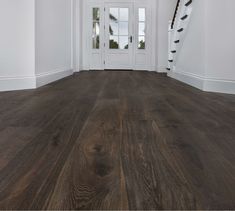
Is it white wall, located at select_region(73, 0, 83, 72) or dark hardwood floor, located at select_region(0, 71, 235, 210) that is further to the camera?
white wall, located at select_region(73, 0, 83, 72)

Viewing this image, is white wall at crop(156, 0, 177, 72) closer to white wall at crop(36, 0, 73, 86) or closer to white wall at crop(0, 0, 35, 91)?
white wall at crop(36, 0, 73, 86)

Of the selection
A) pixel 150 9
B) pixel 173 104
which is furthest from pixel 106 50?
pixel 173 104

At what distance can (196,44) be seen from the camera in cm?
430

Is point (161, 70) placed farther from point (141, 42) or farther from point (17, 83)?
point (17, 83)

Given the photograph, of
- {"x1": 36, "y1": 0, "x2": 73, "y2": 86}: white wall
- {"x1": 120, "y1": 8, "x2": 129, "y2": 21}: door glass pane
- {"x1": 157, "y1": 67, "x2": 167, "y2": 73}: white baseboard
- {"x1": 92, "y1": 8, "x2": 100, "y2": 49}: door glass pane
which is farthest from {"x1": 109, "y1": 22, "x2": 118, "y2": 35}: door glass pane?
{"x1": 36, "y1": 0, "x2": 73, "y2": 86}: white wall

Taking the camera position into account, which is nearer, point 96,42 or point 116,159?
point 116,159

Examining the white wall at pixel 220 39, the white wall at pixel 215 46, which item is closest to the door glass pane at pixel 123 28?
the white wall at pixel 215 46

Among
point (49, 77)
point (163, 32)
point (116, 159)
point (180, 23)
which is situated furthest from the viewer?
point (163, 32)

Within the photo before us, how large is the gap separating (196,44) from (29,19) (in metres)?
2.07

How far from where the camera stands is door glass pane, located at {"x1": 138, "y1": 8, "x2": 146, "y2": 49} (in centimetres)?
944

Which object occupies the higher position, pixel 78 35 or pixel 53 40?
pixel 78 35

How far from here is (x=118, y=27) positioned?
954 centimetres

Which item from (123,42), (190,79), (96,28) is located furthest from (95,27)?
(190,79)

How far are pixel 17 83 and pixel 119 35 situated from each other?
614 cm
